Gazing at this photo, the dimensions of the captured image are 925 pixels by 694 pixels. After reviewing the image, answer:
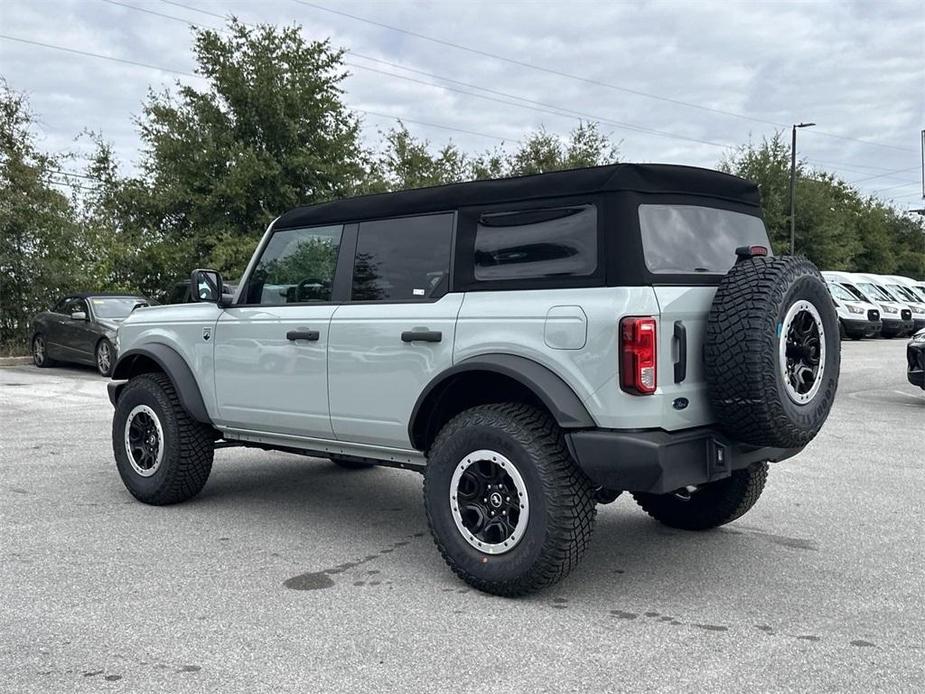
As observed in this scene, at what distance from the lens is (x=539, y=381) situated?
403cm

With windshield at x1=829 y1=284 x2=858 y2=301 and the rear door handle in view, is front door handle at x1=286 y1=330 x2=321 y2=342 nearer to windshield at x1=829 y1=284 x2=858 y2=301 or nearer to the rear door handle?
the rear door handle

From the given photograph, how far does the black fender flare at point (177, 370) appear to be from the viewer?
5.79 metres

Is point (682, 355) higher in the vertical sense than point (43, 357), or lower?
higher

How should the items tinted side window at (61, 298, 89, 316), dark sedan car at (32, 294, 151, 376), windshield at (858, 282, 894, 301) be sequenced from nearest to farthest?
1. dark sedan car at (32, 294, 151, 376)
2. tinted side window at (61, 298, 89, 316)
3. windshield at (858, 282, 894, 301)

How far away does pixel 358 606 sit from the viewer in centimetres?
404

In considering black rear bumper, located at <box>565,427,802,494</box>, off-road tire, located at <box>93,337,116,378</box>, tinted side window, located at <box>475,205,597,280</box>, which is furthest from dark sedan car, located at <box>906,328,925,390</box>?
off-road tire, located at <box>93,337,116,378</box>

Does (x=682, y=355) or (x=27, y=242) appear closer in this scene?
(x=682, y=355)

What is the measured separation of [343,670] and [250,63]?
2237cm

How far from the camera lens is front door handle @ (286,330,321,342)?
5.08 metres

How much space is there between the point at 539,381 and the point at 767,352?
1.00 meters

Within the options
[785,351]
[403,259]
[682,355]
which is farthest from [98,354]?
[785,351]

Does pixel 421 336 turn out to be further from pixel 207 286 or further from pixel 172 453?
pixel 172 453

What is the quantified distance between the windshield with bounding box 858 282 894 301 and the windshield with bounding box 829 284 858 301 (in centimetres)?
138

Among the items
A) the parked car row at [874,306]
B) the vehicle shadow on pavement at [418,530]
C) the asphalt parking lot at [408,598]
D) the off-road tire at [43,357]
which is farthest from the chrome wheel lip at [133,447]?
the parked car row at [874,306]
